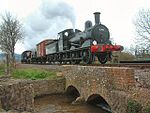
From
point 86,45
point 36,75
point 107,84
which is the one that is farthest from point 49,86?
point 107,84

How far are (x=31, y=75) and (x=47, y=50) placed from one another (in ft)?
33.8

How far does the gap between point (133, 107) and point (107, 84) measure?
106 inches

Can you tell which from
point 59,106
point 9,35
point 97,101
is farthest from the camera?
point 9,35

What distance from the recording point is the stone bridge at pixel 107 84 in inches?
372

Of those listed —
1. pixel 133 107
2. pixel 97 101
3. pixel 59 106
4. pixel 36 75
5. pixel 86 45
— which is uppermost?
pixel 86 45

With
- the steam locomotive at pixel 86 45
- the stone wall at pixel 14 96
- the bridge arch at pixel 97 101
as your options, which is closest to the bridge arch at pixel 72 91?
the steam locomotive at pixel 86 45

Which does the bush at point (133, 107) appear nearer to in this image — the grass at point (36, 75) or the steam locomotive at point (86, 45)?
the steam locomotive at point (86, 45)

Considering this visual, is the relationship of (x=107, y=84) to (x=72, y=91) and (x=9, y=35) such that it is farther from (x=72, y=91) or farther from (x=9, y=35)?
(x=9, y=35)

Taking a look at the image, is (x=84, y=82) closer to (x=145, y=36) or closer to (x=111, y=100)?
(x=111, y=100)

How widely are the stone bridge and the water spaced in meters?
0.53

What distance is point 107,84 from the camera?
36.0ft

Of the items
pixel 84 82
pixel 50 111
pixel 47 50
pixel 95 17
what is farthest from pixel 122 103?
pixel 47 50

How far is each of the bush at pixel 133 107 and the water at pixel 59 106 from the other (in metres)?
4.82

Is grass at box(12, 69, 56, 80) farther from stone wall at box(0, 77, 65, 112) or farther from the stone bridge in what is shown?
stone wall at box(0, 77, 65, 112)
